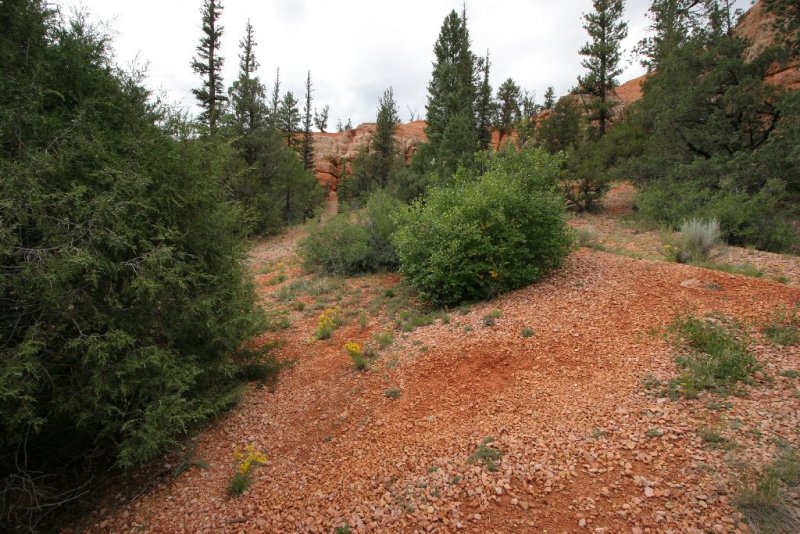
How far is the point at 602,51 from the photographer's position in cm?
2127

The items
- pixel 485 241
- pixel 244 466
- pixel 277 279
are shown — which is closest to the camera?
pixel 244 466

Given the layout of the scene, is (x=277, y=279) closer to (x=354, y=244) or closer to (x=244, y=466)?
(x=354, y=244)

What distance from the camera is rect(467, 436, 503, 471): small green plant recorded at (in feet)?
11.2

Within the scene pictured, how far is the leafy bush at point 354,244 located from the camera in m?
11.1

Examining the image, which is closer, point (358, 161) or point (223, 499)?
point (223, 499)

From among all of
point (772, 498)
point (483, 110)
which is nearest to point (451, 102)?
point (483, 110)

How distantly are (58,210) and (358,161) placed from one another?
24948 millimetres

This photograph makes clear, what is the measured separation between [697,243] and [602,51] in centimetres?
1725

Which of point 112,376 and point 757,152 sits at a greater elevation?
point 757,152

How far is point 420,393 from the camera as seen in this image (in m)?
4.80

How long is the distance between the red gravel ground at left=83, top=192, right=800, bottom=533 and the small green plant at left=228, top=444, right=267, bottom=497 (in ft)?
0.25

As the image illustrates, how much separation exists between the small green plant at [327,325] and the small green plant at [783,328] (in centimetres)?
636

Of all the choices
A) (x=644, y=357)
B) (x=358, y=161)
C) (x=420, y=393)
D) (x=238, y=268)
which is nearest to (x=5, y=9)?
(x=238, y=268)

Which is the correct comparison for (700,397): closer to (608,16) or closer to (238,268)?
(238,268)
